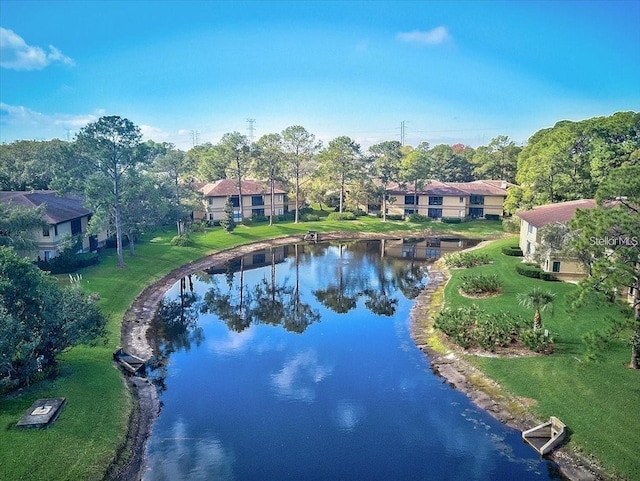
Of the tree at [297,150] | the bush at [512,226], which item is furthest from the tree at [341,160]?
the bush at [512,226]

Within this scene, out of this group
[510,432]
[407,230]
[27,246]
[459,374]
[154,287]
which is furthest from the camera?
[407,230]

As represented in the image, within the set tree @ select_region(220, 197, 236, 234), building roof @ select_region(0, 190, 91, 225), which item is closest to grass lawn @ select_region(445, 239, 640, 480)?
building roof @ select_region(0, 190, 91, 225)

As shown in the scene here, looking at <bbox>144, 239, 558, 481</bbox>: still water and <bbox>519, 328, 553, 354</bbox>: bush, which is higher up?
<bbox>519, 328, 553, 354</bbox>: bush

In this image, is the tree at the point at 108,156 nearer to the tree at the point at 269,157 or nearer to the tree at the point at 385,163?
the tree at the point at 269,157

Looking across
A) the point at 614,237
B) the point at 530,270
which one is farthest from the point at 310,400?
the point at 530,270

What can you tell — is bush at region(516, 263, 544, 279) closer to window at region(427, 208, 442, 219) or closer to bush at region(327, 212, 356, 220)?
bush at region(327, 212, 356, 220)

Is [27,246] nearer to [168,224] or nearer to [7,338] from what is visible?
[7,338]

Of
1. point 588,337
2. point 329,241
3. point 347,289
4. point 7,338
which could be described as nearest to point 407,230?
point 329,241
